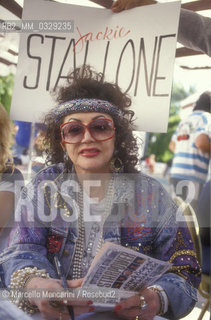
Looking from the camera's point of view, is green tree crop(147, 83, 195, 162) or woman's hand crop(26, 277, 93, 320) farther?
green tree crop(147, 83, 195, 162)

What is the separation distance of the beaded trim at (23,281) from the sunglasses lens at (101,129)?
392 millimetres

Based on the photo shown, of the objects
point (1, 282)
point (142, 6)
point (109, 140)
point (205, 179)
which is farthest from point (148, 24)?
point (1, 282)

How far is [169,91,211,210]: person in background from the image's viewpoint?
0.96m

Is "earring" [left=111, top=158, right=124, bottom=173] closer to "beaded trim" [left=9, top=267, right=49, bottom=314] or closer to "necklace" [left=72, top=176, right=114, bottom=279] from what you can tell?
"necklace" [left=72, top=176, right=114, bottom=279]

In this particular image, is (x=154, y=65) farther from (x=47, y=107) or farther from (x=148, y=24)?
(x=47, y=107)

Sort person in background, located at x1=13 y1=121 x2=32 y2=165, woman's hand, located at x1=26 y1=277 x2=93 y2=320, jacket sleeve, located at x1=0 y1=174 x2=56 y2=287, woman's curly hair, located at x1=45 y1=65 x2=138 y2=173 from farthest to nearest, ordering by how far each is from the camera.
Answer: person in background, located at x1=13 y1=121 x2=32 y2=165, woman's curly hair, located at x1=45 y1=65 x2=138 y2=173, jacket sleeve, located at x1=0 y1=174 x2=56 y2=287, woman's hand, located at x1=26 y1=277 x2=93 y2=320

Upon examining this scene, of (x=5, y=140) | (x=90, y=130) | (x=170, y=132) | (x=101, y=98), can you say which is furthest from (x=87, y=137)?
(x=5, y=140)

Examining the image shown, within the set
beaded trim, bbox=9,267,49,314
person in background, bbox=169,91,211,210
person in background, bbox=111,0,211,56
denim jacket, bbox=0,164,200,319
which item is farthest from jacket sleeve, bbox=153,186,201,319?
person in background, bbox=111,0,211,56

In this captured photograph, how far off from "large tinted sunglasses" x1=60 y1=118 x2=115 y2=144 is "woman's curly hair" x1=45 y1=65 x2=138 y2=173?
0.04 m

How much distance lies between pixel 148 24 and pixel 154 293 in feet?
2.58

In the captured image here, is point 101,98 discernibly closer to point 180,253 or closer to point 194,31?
point 194,31

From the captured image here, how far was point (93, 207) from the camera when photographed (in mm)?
981

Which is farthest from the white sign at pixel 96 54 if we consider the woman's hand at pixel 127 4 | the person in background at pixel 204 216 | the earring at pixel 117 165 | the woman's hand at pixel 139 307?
the woman's hand at pixel 139 307

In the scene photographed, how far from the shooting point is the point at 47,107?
3.50ft
